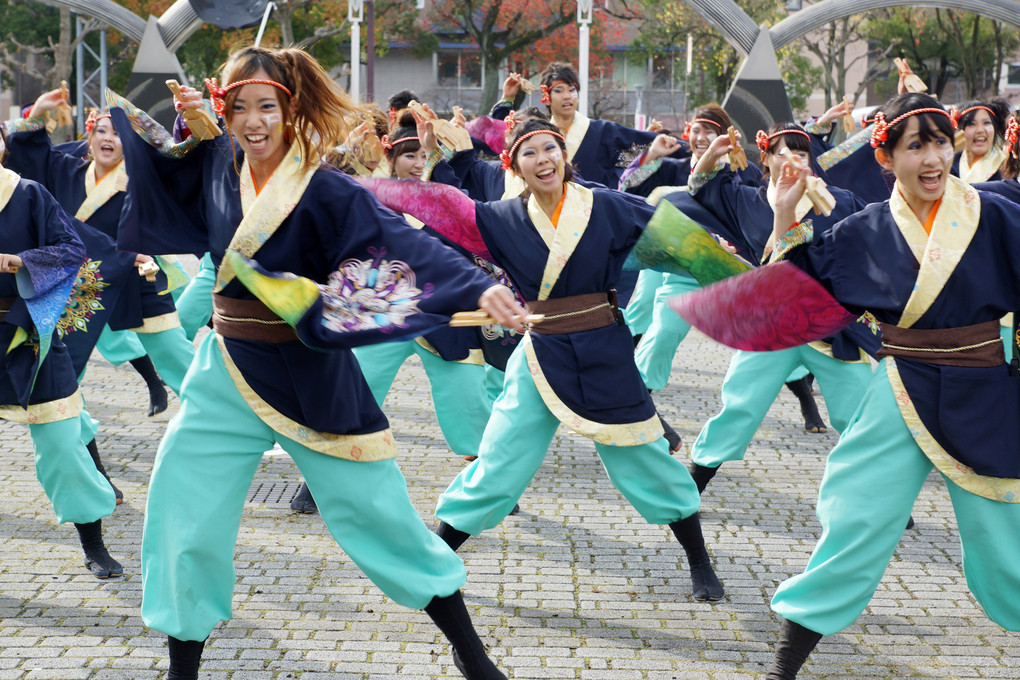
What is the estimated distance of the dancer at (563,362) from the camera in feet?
12.5

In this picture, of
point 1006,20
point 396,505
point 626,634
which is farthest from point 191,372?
point 1006,20

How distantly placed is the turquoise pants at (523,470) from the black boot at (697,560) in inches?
3.1

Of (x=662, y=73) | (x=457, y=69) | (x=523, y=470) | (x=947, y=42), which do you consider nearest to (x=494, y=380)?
(x=523, y=470)

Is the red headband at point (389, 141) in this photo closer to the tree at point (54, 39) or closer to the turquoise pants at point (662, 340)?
the turquoise pants at point (662, 340)

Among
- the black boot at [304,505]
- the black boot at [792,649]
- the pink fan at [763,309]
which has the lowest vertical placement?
the black boot at [304,505]

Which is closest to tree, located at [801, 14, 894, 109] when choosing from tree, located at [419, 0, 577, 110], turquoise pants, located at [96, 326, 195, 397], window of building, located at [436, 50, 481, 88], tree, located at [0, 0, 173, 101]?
tree, located at [419, 0, 577, 110]

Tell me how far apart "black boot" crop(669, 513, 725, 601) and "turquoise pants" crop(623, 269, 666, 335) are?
354 cm

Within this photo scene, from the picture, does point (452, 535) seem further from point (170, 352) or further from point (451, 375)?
point (170, 352)

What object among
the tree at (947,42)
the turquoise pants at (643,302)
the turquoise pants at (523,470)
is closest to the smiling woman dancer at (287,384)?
the turquoise pants at (523,470)

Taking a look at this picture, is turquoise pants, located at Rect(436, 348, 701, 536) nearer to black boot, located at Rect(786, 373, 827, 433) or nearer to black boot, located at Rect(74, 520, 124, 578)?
black boot, located at Rect(74, 520, 124, 578)

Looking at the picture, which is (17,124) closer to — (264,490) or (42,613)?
(264,490)

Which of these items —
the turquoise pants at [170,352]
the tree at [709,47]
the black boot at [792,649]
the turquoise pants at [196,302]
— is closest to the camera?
the black boot at [792,649]

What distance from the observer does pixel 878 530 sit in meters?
3.05

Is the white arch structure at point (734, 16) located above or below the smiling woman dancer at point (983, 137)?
above
